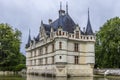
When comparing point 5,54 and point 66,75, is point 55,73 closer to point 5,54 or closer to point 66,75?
point 66,75

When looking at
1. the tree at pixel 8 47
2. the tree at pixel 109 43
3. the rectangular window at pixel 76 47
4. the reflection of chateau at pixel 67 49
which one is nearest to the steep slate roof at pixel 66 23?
the reflection of chateau at pixel 67 49

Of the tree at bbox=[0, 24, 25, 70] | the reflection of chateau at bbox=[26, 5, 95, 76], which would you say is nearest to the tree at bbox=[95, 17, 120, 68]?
the reflection of chateau at bbox=[26, 5, 95, 76]

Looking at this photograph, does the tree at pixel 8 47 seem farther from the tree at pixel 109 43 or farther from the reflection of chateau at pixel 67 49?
the tree at pixel 109 43

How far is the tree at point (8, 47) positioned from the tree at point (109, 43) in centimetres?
1616

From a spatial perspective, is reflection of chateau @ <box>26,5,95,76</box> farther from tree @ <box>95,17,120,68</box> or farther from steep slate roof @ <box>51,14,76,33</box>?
tree @ <box>95,17,120,68</box>

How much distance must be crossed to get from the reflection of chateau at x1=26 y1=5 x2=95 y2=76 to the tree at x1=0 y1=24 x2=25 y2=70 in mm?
12089

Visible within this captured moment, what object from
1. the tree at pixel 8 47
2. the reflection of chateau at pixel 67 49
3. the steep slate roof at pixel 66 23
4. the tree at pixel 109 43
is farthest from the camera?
the tree at pixel 8 47

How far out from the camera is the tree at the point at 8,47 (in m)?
53.4

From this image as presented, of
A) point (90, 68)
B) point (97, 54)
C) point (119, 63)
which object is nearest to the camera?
point (90, 68)

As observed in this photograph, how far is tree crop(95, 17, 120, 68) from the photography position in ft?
155

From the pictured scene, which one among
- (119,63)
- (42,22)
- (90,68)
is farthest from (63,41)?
(119,63)

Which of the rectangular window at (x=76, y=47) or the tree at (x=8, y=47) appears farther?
the tree at (x=8, y=47)

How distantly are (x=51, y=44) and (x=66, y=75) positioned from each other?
5572 millimetres

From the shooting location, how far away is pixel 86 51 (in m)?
39.3
